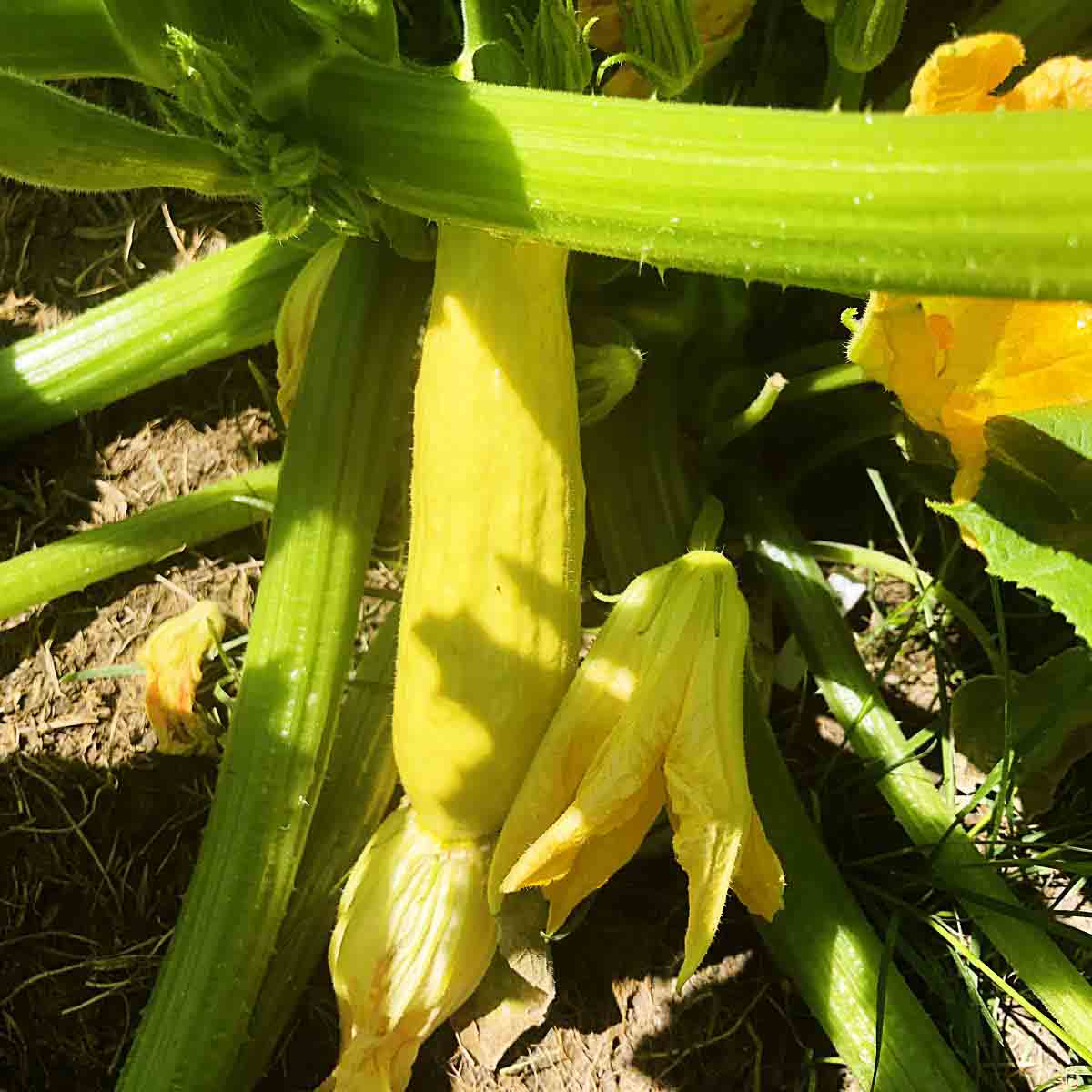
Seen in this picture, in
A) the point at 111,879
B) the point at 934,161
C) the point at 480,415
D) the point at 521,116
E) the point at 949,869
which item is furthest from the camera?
the point at 111,879

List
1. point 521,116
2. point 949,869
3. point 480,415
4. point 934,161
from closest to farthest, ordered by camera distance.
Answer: point 934,161 < point 521,116 < point 480,415 < point 949,869

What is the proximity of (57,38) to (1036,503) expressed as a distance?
1.12 metres

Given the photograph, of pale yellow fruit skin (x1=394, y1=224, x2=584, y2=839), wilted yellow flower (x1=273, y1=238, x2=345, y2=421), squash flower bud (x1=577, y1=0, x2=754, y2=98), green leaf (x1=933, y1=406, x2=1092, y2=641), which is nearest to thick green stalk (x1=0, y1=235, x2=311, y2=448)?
wilted yellow flower (x1=273, y1=238, x2=345, y2=421)

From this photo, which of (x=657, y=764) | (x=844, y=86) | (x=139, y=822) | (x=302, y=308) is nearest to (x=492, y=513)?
(x=657, y=764)

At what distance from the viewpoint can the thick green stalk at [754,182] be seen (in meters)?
0.80

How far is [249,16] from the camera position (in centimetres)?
122

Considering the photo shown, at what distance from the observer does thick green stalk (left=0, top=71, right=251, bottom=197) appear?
3.68 feet

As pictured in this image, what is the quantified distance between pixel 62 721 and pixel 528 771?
0.88m

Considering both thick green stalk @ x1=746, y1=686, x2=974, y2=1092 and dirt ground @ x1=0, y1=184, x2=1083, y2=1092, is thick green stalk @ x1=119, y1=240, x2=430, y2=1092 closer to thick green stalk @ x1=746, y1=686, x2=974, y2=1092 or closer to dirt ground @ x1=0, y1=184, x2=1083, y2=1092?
dirt ground @ x1=0, y1=184, x2=1083, y2=1092

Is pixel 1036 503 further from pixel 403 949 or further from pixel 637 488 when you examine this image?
pixel 403 949

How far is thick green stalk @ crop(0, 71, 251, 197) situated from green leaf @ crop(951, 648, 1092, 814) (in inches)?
42.6

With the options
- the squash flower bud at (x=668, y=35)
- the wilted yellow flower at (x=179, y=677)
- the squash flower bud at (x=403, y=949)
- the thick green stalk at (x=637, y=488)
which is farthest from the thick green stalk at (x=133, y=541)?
the squash flower bud at (x=668, y=35)

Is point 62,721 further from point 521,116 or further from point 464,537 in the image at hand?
point 521,116

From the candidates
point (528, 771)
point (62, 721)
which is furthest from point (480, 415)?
point (62, 721)
